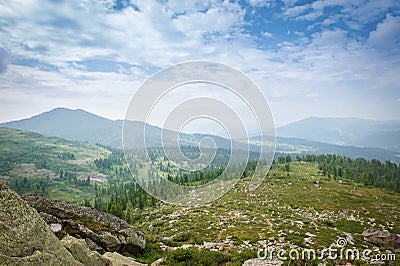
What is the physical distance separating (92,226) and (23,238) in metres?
9.03

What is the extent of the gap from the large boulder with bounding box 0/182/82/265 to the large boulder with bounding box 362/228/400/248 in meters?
32.2

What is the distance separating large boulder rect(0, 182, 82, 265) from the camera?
285 inches

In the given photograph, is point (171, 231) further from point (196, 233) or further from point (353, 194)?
point (353, 194)

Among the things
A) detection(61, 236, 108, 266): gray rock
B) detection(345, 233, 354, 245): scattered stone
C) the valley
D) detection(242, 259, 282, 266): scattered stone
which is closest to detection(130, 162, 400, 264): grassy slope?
the valley

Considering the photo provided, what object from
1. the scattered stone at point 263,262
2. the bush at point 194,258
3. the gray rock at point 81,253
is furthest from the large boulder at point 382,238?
the gray rock at point 81,253

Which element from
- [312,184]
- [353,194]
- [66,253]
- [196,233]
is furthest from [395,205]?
[66,253]

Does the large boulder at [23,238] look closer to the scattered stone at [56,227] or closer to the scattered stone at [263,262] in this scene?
the scattered stone at [56,227]

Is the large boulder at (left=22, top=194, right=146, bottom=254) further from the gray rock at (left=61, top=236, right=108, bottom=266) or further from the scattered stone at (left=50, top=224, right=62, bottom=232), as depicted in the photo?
the gray rock at (left=61, top=236, right=108, bottom=266)

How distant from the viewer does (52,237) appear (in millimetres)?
8805

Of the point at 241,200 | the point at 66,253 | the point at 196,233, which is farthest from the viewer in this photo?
the point at 241,200

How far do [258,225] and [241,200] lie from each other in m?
20.9

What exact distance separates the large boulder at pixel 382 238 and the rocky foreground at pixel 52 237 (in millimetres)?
27234

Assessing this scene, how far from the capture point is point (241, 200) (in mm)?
53969

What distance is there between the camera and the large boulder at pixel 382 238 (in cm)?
2689
